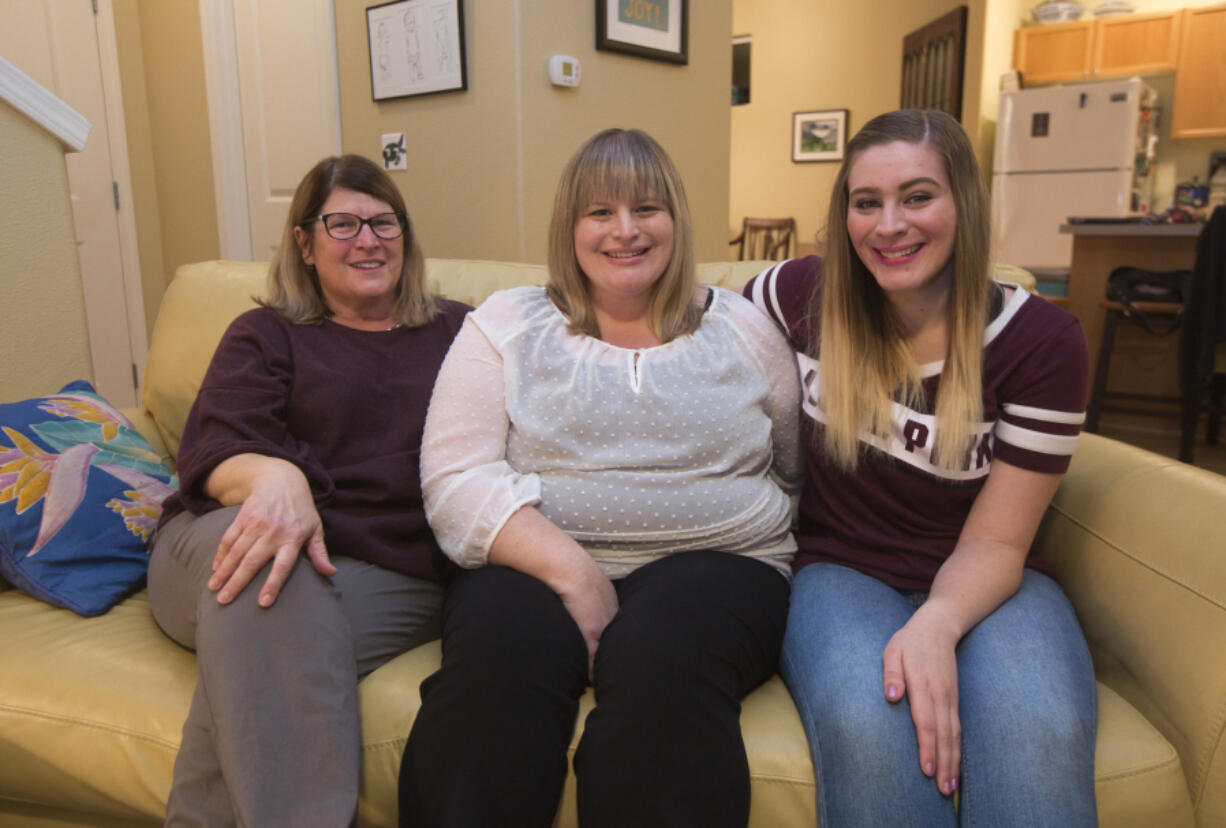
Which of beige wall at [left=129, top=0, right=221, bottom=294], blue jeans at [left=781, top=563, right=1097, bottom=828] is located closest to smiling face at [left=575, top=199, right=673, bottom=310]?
blue jeans at [left=781, top=563, right=1097, bottom=828]

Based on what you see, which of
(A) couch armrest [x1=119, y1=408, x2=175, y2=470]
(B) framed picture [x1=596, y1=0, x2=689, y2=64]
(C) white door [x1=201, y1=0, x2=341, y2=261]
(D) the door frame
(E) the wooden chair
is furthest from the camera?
(E) the wooden chair

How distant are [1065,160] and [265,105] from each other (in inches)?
186

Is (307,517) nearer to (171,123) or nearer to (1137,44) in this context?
(171,123)

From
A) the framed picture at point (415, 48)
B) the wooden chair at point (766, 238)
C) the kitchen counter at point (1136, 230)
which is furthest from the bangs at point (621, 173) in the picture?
the wooden chair at point (766, 238)

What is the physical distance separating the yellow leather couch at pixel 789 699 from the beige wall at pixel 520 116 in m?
1.90

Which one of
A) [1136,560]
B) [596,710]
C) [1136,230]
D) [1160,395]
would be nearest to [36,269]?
[596,710]

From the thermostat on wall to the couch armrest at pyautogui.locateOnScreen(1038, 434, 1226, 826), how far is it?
2110mm

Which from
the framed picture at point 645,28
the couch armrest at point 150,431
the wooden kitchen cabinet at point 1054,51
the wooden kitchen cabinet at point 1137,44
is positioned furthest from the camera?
the wooden kitchen cabinet at point 1054,51

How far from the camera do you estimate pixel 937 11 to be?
6117 millimetres

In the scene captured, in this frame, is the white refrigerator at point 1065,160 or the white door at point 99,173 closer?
the white door at point 99,173

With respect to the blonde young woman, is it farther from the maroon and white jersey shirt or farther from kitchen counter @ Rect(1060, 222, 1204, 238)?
kitchen counter @ Rect(1060, 222, 1204, 238)

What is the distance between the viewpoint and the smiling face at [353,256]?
1.55 meters

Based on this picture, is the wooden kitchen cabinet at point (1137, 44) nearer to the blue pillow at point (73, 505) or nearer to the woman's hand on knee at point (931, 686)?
the woman's hand on knee at point (931, 686)

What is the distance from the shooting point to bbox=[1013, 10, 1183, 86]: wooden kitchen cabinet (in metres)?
5.61
